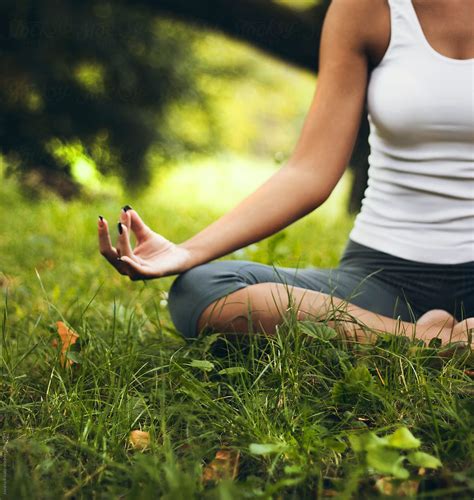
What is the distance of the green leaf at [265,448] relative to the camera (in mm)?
1242

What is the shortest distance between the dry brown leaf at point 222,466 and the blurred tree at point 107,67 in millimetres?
3900

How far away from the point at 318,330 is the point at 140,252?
43 centimetres

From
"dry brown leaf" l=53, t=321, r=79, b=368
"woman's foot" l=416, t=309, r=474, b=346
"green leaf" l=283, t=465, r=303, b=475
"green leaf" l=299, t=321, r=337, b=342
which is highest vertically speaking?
"woman's foot" l=416, t=309, r=474, b=346

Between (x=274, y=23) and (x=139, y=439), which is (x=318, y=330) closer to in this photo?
(x=139, y=439)

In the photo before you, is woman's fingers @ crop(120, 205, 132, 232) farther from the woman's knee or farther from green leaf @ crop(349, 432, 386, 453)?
green leaf @ crop(349, 432, 386, 453)

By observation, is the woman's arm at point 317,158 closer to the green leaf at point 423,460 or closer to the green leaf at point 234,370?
the green leaf at point 234,370

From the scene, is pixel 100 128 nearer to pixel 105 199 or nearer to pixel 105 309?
pixel 105 199

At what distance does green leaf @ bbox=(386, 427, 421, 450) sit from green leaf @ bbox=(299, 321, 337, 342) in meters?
0.40

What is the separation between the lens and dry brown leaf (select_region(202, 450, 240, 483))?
1277 mm

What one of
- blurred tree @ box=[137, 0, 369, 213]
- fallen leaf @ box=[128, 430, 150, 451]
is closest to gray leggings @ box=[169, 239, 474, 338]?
fallen leaf @ box=[128, 430, 150, 451]

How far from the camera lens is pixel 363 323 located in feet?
5.67

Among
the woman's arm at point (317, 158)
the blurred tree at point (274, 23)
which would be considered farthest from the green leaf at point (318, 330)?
the blurred tree at point (274, 23)

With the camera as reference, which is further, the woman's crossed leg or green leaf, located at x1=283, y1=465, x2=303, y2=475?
the woman's crossed leg

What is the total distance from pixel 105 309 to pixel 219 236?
0.68 m
